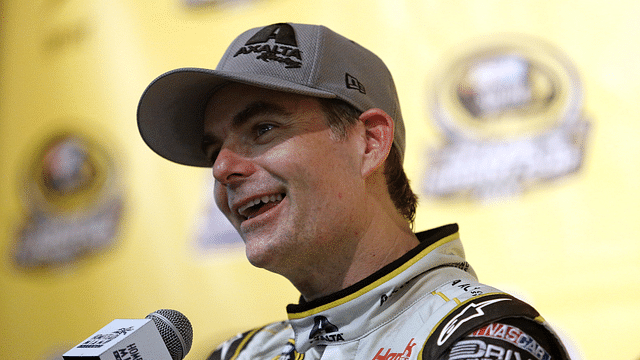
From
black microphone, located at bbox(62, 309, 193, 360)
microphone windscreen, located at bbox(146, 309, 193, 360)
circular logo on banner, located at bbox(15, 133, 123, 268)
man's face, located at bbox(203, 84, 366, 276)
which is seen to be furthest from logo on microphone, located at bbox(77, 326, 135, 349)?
circular logo on banner, located at bbox(15, 133, 123, 268)

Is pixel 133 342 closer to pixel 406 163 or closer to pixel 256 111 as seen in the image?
pixel 256 111

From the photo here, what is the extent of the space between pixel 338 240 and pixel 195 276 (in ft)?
3.97

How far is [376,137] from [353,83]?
9cm

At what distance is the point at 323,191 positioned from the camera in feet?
2.71

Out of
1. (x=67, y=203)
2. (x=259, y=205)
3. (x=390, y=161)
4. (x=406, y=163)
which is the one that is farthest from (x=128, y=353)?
(x=67, y=203)

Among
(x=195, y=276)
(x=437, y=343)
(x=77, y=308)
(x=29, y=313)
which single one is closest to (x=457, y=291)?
(x=437, y=343)

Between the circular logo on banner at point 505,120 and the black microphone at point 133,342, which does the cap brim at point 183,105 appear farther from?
the circular logo on banner at point 505,120

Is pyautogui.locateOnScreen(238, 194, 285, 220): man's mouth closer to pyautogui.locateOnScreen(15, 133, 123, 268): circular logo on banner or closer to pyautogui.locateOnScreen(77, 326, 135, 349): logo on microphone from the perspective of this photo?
pyautogui.locateOnScreen(77, 326, 135, 349): logo on microphone

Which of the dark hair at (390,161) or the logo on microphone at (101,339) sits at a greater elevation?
the dark hair at (390,161)

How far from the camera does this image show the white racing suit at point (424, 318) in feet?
2.09

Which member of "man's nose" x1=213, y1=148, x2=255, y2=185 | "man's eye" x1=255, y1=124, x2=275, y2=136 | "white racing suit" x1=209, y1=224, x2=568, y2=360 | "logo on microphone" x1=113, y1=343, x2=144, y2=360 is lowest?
"white racing suit" x1=209, y1=224, x2=568, y2=360

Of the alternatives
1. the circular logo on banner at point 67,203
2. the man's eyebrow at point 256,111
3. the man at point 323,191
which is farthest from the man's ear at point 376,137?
the circular logo on banner at point 67,203

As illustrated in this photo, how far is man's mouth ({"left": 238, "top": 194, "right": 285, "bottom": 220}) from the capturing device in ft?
2.73

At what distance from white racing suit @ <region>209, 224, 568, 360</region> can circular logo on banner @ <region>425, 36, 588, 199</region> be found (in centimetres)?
70
